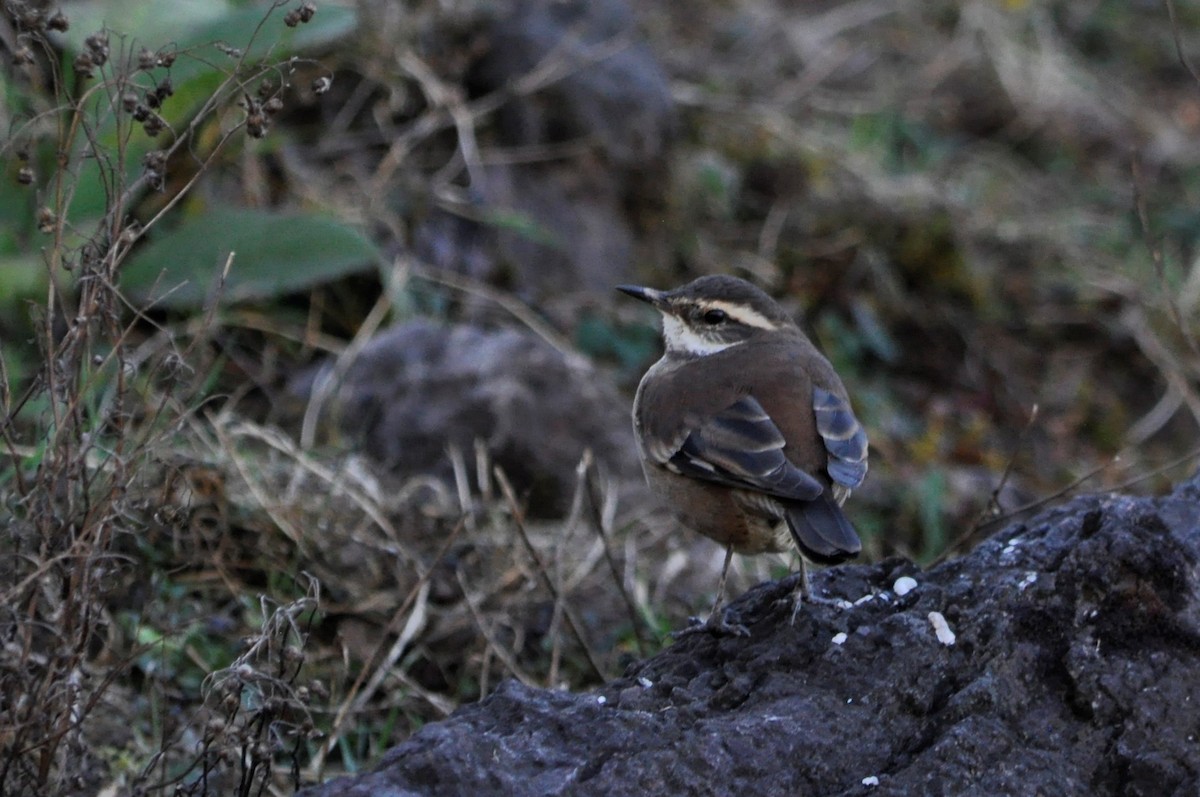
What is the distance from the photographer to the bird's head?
5.40 meters

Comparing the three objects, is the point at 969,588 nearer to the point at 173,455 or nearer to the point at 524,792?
the point at 524,792

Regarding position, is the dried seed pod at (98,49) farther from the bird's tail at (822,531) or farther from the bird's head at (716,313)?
the bird's head at (716,313)

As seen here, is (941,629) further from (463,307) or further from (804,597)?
(463,307)

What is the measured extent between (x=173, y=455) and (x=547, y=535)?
1.85 m

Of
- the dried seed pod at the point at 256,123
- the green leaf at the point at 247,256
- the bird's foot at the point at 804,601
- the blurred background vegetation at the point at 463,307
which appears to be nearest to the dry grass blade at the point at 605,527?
the blurred background vegetation at the point at 463,307

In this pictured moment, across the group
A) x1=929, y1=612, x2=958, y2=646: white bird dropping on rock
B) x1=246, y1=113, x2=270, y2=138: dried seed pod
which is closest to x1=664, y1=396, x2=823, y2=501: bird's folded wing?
x1=929, y1=612, x2=958, y2=646: white bird dropping on rock

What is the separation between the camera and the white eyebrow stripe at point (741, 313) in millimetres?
5391

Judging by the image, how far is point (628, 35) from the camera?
9.74 metres

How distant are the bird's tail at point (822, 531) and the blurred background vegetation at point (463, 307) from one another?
2.96ft

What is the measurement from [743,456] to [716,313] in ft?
3.58

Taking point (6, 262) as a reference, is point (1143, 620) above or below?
above

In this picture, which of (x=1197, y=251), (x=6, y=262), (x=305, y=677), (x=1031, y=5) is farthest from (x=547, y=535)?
(x=1031, y=5)

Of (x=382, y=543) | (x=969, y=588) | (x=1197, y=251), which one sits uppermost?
(x=969, y=588)

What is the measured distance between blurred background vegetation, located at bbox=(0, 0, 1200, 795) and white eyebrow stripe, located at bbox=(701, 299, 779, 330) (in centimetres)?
72
